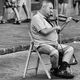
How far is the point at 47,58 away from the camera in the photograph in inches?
326

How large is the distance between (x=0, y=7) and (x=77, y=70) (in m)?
8.60

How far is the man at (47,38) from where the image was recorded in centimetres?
626

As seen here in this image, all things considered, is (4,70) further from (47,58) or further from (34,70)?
(47,58)

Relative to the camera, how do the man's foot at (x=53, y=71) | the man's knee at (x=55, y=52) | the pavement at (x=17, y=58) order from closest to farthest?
the man's knee at (x=55, y=52) → the man's foot at (x=53, y=71) → the pavement at (x=17, y=58)

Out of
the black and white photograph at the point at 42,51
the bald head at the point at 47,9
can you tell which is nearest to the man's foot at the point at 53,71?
the black and white photograph at the point at 42,51

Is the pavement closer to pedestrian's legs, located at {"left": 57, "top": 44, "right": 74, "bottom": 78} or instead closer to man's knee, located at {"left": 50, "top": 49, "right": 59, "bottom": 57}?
pedestrian's legs, located at {"left": 57, "top": 44, "right": 74, "bottom": 78}

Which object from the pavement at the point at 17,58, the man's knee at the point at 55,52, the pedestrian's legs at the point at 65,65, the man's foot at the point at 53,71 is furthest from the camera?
the pavement at the point at 17,58

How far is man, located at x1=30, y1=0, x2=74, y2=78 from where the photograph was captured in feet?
20.5

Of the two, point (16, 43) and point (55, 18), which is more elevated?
point (55, 18)

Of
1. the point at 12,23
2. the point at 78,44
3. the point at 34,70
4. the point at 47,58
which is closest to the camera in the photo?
the point at 34,70

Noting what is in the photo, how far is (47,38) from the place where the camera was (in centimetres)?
634

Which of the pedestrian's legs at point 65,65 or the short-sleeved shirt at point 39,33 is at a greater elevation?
the short-sleeved shirt at point 39,33

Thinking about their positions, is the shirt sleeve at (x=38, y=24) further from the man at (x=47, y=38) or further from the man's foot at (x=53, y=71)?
the man's foot at (x=53, y=71)

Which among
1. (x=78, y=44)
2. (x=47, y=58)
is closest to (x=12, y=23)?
(x=78, y=44)
